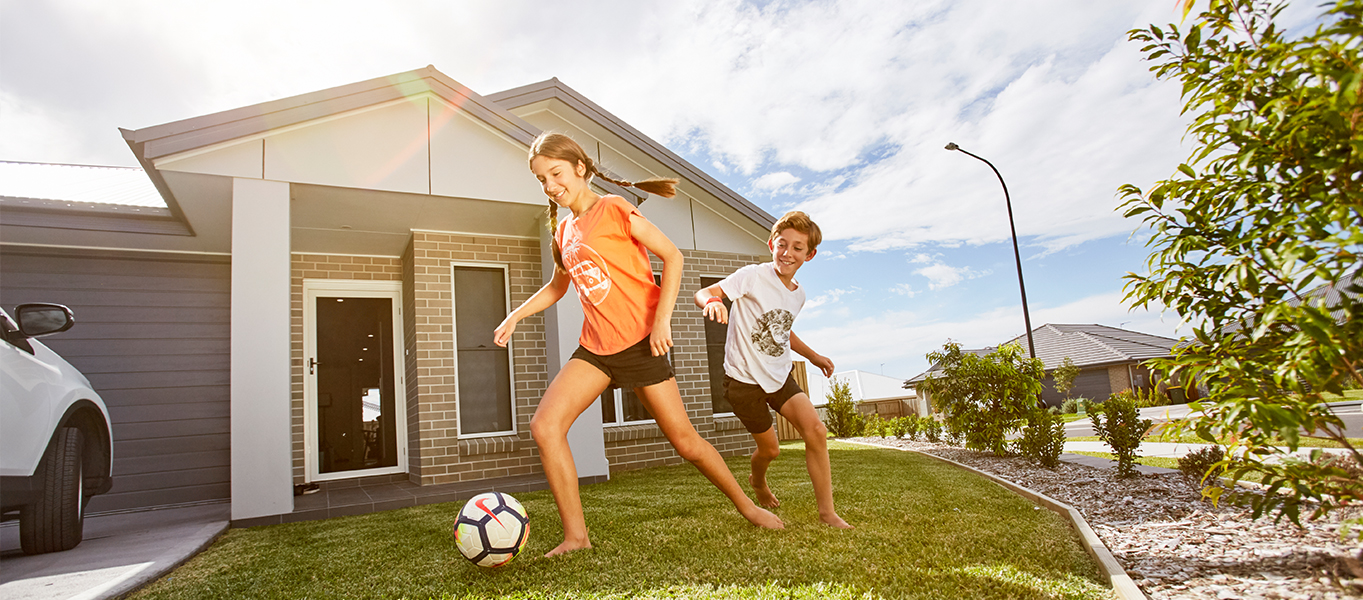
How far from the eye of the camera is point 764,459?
12.3 feet

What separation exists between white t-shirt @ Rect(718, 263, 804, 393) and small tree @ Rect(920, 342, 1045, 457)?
4.55 metres

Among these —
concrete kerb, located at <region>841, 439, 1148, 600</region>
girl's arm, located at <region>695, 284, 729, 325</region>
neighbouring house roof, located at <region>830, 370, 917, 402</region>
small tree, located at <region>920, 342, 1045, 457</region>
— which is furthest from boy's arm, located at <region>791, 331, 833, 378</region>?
neighbouring house roof, located at <region>830, 370, 917, 402</region>

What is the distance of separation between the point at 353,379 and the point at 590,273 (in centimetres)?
763

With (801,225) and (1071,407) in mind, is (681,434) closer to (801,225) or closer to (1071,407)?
(801,225)

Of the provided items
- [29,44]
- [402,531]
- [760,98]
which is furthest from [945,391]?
Result: [29,44]

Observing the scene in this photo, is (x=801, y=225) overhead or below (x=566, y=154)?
below

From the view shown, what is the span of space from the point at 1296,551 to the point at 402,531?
4.61 meters

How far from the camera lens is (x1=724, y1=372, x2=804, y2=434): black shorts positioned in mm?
3578

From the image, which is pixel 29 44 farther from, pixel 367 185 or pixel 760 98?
pixel 760 98

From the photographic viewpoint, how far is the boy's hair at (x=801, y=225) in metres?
3.71

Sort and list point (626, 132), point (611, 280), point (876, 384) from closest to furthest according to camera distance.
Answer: point (611, 280) → point (626, 132) → point (876, 384)

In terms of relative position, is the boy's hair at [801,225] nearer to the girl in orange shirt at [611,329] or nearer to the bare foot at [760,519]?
the girl in orange shirt at [611,329]

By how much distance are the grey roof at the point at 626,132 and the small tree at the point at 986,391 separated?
12.1 feet

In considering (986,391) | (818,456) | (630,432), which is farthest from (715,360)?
(818,456)
